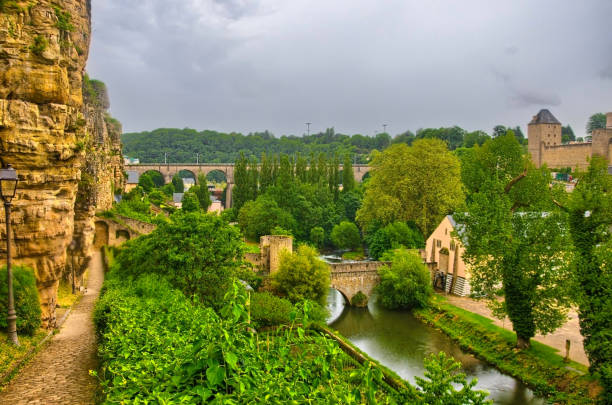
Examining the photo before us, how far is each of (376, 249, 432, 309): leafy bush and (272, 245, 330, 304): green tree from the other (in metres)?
4.93

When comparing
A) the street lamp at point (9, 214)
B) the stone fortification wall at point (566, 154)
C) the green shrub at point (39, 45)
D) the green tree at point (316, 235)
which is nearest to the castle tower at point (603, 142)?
the stone fortification wall at point (566, 154)

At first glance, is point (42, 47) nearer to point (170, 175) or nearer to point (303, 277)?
point (303, 277)

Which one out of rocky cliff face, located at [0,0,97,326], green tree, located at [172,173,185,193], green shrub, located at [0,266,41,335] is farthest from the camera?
green tree, located at [172,173,185,193]

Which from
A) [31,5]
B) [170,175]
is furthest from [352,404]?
[170,175]

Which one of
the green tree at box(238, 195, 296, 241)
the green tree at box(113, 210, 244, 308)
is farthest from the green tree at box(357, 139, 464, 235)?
the green tree at box(113, 210, 244, 308)

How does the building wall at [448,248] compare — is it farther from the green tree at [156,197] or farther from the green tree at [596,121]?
the green tree at [596,121]

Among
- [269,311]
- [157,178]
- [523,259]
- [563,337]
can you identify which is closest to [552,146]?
[563,337]

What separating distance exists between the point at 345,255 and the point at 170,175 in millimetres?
48517

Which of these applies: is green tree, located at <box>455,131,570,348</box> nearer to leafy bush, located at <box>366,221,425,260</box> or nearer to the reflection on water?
the reflection on water

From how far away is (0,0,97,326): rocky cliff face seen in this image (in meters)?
10.9

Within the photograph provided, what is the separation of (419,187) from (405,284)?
39.5ft

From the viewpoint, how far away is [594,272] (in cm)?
1805

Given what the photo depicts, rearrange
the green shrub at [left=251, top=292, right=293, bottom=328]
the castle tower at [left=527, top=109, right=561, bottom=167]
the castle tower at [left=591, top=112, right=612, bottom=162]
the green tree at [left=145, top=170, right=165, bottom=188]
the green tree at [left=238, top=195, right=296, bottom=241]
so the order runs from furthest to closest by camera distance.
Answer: the green tree at [left=145, top=170, right=165, bottom=188] < the castle tower at [left=527, top=109, right=561, bottom=167] < the castle tower at [left=591, top=112, right=612, bottom=162] < the green tree at [left=238, top=195, right=296, bottom=241] < the green shrub at [left=251, top=292, right=293, bottom=328]

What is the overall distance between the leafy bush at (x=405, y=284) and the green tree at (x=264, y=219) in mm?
17611
